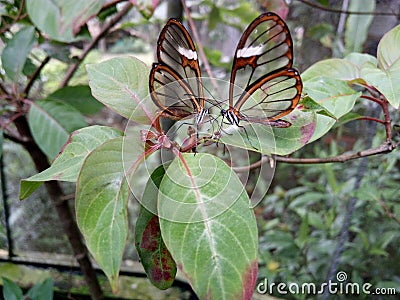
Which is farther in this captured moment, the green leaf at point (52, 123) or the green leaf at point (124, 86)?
the green leaf at point (52, 123)

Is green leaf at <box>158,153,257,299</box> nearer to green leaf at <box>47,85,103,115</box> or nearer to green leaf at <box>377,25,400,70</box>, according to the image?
green leaf at <box>377,25,400,70</box>

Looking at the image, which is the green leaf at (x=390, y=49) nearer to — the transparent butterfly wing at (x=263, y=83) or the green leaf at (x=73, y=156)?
the transparent butterfly wing at (x=263, y=83)

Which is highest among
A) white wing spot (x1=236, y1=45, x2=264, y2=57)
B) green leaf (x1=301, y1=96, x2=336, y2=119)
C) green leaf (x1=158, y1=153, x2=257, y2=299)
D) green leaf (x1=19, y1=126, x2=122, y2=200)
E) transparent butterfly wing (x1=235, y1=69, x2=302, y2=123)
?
white wing spot (x1=236, y1=45, x2=264, y2=57)

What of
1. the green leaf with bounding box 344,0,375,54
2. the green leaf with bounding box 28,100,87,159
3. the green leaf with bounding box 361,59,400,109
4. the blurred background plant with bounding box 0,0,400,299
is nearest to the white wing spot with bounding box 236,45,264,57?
the green leaf with bounding box 361,59,400,109

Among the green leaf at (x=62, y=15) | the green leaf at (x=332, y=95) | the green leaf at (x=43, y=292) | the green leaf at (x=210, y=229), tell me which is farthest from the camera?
the green leaf at (x=43, y=292)

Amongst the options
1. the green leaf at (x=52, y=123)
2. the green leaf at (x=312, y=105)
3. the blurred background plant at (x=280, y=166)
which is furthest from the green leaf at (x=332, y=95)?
the green leaf at (x=52, y=123)

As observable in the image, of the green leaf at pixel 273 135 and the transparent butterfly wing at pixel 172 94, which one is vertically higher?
the transparent butterfly wing at pixel 172 94

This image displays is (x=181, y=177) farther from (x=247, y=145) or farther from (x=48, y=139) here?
(x=48, y=139)
